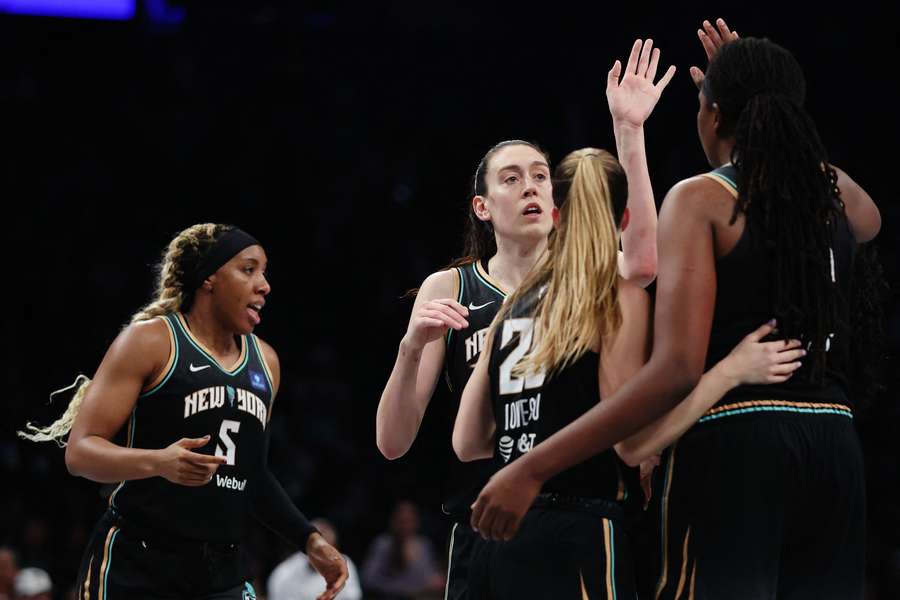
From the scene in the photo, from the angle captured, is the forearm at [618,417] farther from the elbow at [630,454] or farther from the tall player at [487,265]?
the tall player at [487,265]

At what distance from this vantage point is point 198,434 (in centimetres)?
400

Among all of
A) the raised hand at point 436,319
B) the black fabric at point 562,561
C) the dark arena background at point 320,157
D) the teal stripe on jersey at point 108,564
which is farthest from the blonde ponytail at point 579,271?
the dark arena background at point 320,157

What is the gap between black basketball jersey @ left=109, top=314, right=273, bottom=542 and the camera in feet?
12.8

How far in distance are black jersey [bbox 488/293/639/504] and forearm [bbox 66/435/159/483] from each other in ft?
4.42

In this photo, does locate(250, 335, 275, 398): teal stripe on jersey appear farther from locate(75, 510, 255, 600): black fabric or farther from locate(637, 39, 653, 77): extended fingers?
locate(637, 39, 653, 77): extended fingers

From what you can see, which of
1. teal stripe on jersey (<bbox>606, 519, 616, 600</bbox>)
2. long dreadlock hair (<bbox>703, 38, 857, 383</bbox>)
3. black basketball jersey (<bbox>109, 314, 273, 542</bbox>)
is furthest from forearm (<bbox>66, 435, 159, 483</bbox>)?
long dreadlock hair (<bbox>703, 38, 857, 383</bbox>)

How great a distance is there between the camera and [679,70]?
10289 millimetres

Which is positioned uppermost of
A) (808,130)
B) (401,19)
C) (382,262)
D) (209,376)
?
(401,19)

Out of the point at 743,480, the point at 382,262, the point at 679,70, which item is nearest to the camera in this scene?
the point at 743,480

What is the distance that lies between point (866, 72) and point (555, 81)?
113 inches

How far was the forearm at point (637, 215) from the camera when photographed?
10.9 ft

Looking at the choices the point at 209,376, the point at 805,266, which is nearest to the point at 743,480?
the point at 805,266

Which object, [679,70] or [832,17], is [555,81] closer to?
[679,70]

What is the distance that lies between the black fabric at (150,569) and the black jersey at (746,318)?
1.99m
